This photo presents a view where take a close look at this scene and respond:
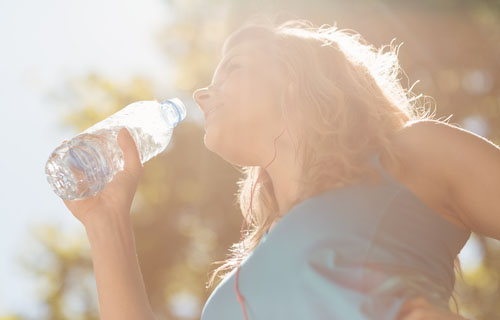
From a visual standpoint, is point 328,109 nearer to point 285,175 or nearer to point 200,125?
point 285,175

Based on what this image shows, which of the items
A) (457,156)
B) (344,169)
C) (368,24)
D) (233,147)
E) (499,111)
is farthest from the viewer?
(499,111)

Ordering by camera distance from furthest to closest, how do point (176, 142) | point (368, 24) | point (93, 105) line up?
point (93, 105) < point (176, 142) < point (368, 24)

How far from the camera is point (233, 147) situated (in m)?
1.66

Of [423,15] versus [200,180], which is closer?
[423,15]

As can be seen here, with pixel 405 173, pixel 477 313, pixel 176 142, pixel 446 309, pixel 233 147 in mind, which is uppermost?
pixel 176 142

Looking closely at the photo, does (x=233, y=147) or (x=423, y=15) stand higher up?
(x=423, y=15)

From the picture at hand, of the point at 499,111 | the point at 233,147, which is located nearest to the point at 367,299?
the point at 233,147

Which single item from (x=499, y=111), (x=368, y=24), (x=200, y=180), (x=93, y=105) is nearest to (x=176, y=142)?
(x=200, y=180)

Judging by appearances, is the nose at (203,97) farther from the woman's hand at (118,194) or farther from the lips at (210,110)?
the woman's hand at (118,194)

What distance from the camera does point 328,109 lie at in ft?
5.39

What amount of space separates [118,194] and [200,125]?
284 inches

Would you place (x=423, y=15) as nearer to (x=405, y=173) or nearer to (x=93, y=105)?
(x=93, y=105)

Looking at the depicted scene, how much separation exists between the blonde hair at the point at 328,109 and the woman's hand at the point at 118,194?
0.29 metres

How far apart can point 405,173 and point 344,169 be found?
0.43ft
